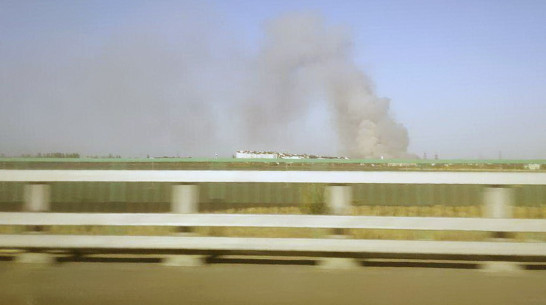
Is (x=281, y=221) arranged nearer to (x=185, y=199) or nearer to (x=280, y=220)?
(x=280, y=220)

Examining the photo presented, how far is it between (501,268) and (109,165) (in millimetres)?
4986

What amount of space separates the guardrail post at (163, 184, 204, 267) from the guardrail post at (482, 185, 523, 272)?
3.27 m

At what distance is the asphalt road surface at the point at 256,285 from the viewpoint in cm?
462

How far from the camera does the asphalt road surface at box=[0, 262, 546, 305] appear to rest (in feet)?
15.2

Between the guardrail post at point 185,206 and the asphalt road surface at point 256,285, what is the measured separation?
5.2 inches

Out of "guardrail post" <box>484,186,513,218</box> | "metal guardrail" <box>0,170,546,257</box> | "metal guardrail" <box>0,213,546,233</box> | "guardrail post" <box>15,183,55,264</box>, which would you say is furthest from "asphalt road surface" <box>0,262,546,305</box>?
"guardrail post" <box>484,186,513,218</box>

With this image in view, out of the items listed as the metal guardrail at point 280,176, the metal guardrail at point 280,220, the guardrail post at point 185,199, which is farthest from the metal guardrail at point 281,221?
the metal guardrail at point 280,176

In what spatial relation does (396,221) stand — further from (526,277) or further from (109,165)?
(109,165)

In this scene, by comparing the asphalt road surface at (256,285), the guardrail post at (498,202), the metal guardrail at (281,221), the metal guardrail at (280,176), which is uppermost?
the metal guardrail at (280,176)

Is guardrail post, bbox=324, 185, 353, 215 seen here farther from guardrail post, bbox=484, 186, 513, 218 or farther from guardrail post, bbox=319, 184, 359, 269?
guardrail post, bbox=484, 186, 513, 218

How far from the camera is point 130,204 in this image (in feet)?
21.7

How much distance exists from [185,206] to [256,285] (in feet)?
4.47

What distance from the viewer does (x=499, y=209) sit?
5668mm

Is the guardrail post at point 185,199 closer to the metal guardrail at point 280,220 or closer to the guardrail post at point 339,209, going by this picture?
the metal guardrail at point 280,220
